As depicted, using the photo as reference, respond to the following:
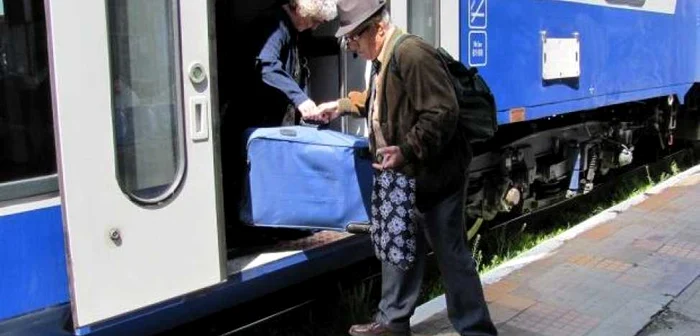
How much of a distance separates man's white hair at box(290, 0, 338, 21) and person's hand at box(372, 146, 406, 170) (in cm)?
95

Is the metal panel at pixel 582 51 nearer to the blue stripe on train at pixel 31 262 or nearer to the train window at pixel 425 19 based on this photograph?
the train window at pixel 425 19

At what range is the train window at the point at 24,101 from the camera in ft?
8.52

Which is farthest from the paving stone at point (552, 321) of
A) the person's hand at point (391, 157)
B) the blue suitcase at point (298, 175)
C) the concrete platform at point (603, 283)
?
the person's hand at point (391, 157)

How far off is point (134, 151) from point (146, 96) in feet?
0.68

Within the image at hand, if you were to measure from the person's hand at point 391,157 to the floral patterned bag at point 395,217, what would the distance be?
0.33ft

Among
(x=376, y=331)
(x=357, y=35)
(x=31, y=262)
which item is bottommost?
(x=376, y=331)

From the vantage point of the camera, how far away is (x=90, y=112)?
2.64 m

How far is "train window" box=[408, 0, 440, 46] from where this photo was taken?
4.09 metres

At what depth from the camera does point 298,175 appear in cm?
345

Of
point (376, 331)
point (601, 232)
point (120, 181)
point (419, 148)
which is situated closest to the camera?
point (120, 181)

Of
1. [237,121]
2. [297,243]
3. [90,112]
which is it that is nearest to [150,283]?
[90,112]

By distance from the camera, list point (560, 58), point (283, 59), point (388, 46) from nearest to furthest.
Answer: point (388, 46), point (283, 59), point (560, 58)

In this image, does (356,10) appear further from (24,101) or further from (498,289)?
(498,289)

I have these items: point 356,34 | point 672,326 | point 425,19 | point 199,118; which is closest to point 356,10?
point 356,34
